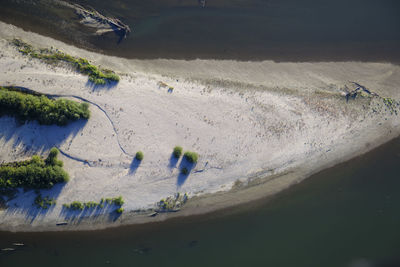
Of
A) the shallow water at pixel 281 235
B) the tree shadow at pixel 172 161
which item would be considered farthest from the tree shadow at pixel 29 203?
the tree shadow at pixel 172 161

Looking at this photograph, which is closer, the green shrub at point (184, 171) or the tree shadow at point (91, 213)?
the tree shadow at point (91, 213)

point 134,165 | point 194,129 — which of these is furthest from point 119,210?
point 194,129

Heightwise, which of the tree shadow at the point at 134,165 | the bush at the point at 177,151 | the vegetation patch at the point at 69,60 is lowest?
the tree shadow at the point at 134,165

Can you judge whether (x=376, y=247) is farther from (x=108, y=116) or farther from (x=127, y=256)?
(x=108, y=116)

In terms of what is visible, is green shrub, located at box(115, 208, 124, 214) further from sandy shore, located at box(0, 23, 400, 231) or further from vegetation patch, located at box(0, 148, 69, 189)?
vegetation patch, located at box(0, 148, 69, 189)

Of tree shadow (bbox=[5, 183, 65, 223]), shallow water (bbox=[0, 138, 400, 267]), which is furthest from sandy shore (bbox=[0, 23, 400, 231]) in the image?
shallow water (bbox=[0, 138, 400, 267])

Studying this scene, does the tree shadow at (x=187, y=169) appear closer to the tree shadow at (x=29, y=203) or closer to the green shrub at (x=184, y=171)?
the green shrub at (x=184, y=171)

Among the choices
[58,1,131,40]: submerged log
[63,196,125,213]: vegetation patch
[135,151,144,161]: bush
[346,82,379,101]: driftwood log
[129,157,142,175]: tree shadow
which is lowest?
[63,196,125,213]: vegetation patch
